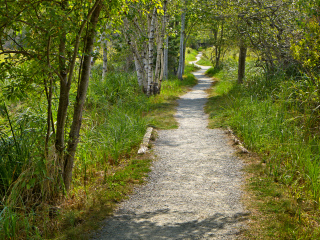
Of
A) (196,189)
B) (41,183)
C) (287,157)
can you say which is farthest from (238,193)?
(41,183)

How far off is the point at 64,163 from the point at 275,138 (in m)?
4.36

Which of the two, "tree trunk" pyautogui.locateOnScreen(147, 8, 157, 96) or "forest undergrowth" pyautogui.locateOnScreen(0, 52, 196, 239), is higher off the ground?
"tree trunk" pyautogui.locateOnScreen(147, 8, 157, 96)

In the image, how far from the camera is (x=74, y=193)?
5.04 metres

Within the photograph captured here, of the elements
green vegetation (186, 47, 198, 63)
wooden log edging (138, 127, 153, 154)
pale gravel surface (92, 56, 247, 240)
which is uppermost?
green vegetation (186, 47, 198, 63)

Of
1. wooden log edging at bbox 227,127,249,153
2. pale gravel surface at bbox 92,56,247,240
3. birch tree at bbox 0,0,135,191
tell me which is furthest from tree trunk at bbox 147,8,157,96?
birch tree at bbox 0,0,135,191

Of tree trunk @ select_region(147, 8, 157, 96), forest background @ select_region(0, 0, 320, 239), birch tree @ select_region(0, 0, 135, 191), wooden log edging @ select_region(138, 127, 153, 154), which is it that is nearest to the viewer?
birch tree @ select_region(0, 0, 135, 191)

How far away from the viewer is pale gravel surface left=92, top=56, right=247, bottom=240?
4105 mm

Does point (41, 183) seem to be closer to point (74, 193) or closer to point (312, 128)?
point (74, 193)

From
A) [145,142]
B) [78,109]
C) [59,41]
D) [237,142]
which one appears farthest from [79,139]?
[237,142]

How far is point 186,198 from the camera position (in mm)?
5148

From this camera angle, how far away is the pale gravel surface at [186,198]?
4105 millimetres

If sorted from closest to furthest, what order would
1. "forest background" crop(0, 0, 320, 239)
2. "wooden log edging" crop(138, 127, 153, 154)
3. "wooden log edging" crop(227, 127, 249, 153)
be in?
1. "forest background" crop(0, 0, 320, 239)
2. "wooden log edging" crop(227, 127, 249, 153)
3. "wooden log edging" crop(138, 127, 153, 154)

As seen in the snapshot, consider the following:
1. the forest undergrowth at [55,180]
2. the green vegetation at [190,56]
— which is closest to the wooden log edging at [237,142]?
the forest undergrowth at [55,180]

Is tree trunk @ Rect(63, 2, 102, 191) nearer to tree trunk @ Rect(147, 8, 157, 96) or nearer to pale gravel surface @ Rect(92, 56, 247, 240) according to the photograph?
pale gravel surface @ Rect(92, 56, 247, 240)
